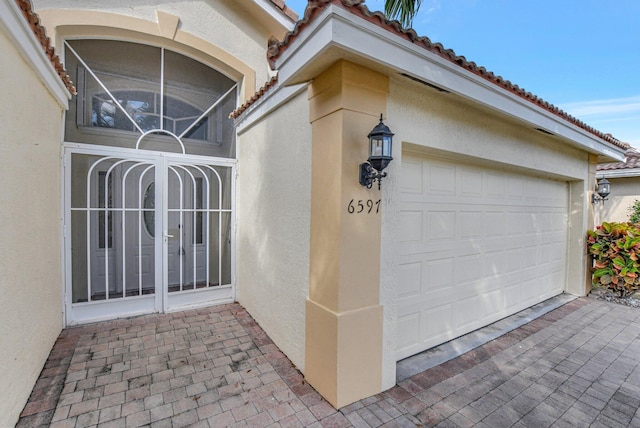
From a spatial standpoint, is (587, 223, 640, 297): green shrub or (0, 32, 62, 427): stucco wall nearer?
(0, 32, 62, 427): stucco wall

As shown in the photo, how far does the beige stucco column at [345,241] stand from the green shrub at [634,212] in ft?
44.1

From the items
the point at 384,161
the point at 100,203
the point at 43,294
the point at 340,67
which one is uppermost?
the point at 340,67

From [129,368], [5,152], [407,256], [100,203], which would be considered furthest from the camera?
[100,203]

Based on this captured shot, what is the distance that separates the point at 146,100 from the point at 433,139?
574 cm

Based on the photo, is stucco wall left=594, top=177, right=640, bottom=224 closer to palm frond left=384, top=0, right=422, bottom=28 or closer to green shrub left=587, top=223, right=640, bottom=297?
green shrub left=587, top=223, right=640, bottom=297

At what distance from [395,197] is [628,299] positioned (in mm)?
8168

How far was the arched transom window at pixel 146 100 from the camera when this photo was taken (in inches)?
214

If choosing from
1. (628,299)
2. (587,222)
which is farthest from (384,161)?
(628,299)

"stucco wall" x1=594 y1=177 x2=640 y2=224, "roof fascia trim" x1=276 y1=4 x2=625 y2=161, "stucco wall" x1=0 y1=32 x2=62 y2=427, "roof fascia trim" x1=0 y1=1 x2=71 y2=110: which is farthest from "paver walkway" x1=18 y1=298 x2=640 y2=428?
"stucco wall" x1=594 y1=177 x2=640 y2=224

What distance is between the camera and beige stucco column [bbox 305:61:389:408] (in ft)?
9.86

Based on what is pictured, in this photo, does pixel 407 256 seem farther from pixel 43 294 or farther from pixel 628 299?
pixel 628 299

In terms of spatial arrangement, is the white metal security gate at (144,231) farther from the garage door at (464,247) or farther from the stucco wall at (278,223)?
the garage door at (464,247)

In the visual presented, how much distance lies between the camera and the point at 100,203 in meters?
5.49

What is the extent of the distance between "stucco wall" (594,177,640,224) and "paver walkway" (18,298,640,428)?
31.4 feet
